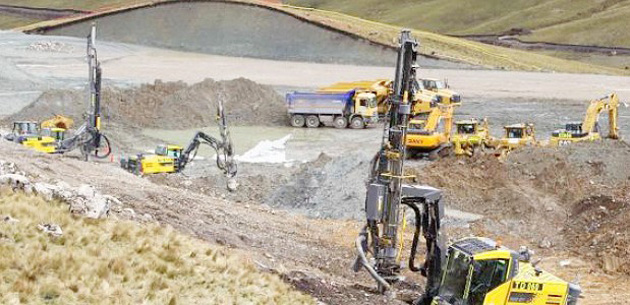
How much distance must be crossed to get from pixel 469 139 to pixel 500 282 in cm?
2252

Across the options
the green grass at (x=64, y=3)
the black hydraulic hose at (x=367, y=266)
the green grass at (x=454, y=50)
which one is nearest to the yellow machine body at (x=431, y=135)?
A: the black hydraulic hose at (x=367, y=266)

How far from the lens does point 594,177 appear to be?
32.5m

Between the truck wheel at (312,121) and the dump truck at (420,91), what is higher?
the dump truck at (420,91)

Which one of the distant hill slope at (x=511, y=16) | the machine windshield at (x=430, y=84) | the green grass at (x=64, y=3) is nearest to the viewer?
the machine windshield at (x=430, y=84)

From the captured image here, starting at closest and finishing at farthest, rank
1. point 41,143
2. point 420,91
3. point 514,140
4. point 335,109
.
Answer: point 41,143 < point 514,140 < point 420,91 < point 335,109

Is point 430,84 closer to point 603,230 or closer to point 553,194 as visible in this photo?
point 553,194

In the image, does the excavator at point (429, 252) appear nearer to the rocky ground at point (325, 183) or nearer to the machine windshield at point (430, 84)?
the rocky ground at point (325, 183)

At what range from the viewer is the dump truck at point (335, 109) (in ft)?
156

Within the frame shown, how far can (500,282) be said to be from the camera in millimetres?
14695

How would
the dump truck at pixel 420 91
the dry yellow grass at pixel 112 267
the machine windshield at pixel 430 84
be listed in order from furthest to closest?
1. the machine windshield at pixel 430 84
2. the dump truck at pixel 420 91
3. the dry yellow grass at pixel 112 267

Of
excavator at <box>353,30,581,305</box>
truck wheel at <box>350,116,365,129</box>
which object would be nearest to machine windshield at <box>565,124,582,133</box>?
truck wheel at <box>350,116,365,129</box>

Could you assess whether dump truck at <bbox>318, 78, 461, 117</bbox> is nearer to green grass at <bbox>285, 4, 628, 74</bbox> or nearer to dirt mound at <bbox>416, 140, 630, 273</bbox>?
dirt mound at <bbox>416, 140, 630, 273</bbox>

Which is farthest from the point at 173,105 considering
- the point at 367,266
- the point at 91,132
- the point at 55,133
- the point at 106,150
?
the point at 367,266

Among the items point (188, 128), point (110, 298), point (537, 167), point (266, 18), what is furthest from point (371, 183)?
point (266, 18)
